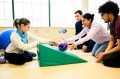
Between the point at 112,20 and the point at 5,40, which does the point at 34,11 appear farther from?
the point at 112,20

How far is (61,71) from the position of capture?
7.22ft

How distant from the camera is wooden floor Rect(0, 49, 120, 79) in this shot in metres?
2.01

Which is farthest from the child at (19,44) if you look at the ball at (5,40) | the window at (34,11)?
the window at (34,11)

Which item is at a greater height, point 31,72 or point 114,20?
point 114,20

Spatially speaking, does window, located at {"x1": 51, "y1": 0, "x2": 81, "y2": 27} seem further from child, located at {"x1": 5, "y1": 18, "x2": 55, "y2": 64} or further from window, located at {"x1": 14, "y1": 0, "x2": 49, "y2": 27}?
child, located at {"x1": 5, "y1": 18, "x2": 55, "y2": 64}

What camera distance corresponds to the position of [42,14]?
17.9 ft

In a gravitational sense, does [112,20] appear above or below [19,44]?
above

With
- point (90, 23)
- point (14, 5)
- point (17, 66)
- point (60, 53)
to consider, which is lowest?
point (17, 66)

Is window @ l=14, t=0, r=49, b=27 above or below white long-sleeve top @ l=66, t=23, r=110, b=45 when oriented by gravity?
above

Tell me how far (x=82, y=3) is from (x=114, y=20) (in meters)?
3.25

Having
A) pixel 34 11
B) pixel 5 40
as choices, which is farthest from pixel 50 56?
pixel 34 11

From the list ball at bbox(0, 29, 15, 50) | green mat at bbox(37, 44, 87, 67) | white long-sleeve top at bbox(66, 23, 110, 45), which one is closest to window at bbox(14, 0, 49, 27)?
ball at bbox(0, 29, 15, 50)

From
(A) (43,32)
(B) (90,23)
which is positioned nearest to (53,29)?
(A) (43,32)

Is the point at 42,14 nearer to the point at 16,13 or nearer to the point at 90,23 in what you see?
the point at 16,13
